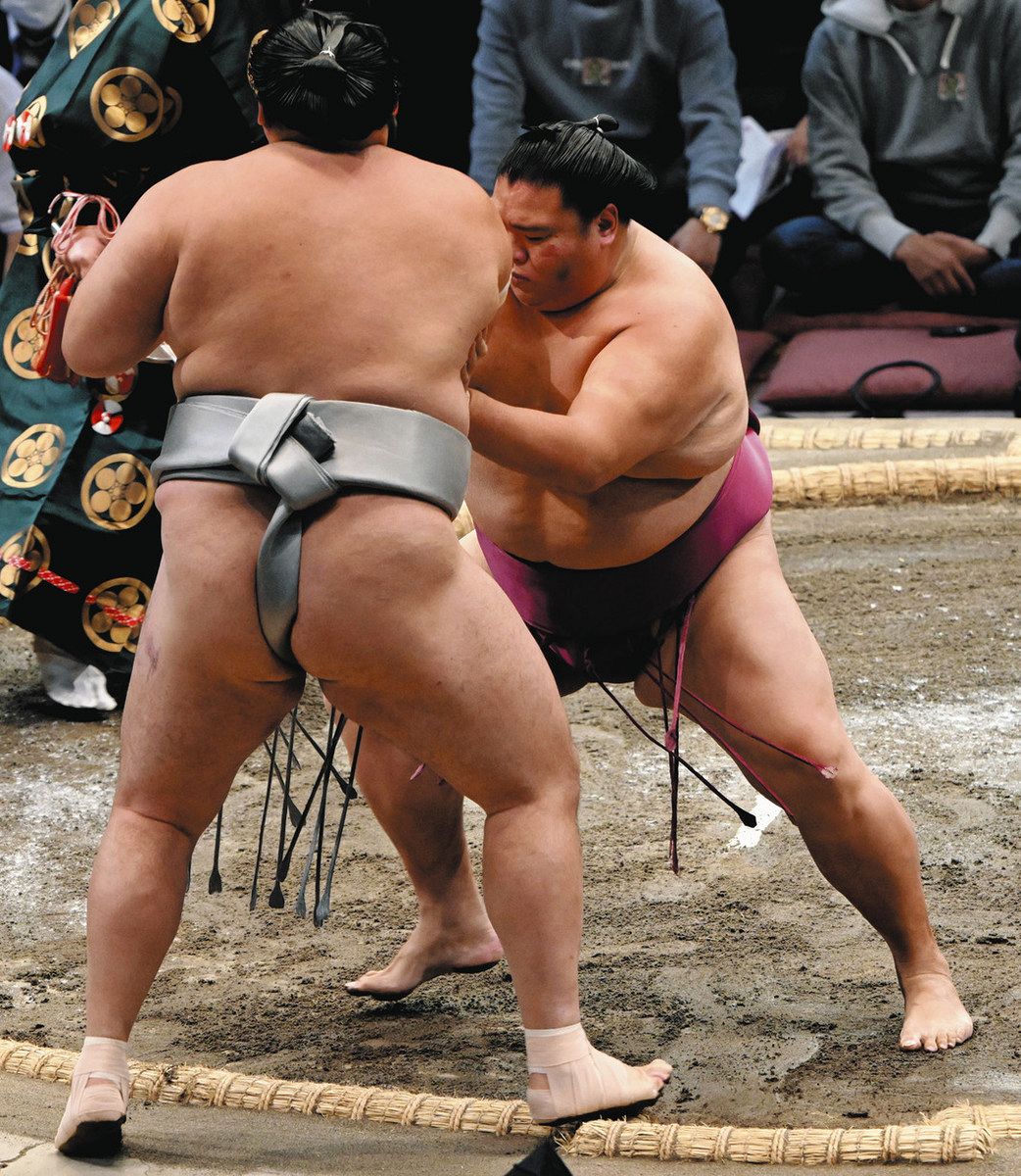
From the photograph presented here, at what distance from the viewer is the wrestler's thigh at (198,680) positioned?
4.86 feet

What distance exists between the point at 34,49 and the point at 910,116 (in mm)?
2402

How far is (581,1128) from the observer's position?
5.19 feet

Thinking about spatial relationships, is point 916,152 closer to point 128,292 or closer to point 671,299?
point 671,299

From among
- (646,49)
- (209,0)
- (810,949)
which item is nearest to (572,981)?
(810,949)

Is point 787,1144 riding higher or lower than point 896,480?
higher

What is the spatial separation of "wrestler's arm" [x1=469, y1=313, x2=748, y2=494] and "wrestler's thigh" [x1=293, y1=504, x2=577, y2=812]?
0.18 metres

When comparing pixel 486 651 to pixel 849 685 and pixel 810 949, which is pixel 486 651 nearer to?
pixel 810 949

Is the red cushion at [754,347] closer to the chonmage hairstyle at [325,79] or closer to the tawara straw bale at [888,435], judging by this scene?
the tawara straw bale at [888,435]

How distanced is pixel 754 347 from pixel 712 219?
1.34ft

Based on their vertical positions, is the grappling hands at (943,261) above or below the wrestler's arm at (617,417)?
below

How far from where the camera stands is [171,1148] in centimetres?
155

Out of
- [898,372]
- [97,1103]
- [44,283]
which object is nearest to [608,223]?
[97,1103]

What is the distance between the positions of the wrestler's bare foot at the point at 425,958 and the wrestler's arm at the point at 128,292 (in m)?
0.86

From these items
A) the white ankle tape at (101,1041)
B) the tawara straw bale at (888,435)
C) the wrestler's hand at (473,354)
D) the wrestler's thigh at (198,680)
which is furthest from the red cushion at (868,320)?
the white ankle tape at (101,1041)
